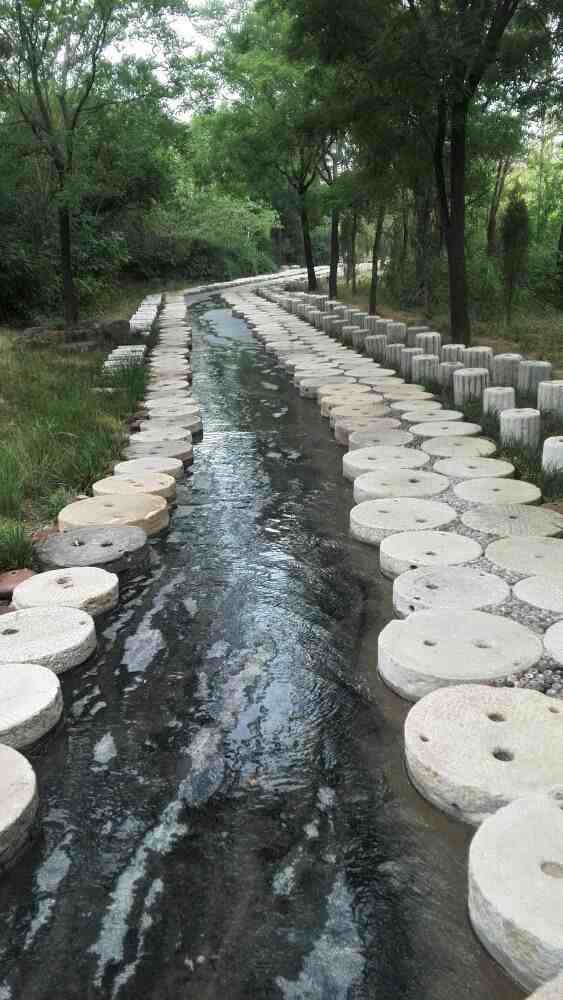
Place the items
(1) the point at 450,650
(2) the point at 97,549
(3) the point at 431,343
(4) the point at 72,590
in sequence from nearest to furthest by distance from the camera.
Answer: (1) the point at 450,650 → (4) the point at 72,590 → (2) the point at 97,549 → (3) the point at 431,343

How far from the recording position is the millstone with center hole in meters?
4.24

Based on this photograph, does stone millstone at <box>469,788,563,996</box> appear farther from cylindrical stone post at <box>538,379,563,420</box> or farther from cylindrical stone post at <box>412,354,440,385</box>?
cylindrical stone post at <box>412,354,440,385</box>

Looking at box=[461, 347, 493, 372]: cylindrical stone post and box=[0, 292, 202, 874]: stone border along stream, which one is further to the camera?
box=[461, 347, 493, 372]: cylindrical stone post

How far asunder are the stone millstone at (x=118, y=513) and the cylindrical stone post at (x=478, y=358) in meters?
4.48

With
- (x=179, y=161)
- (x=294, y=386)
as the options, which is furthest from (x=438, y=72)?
(x=179, y=161)

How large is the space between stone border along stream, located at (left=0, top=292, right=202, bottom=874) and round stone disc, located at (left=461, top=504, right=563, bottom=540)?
195cm

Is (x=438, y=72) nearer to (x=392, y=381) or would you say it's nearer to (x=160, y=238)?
(x=392, y=381)

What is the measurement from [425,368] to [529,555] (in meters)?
5.05

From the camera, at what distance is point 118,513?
486cm

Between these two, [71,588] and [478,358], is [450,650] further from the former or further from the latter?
[478,358]

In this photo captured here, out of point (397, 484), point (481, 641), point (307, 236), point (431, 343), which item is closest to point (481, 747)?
point (481, 641)

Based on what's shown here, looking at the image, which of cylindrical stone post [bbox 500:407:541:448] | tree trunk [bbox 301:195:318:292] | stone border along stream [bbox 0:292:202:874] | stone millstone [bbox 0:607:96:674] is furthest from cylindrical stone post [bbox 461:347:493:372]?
tree trunk [bbox 301:195:318:292]

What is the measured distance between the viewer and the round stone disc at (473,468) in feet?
17.3

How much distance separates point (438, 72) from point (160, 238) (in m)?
20.8
